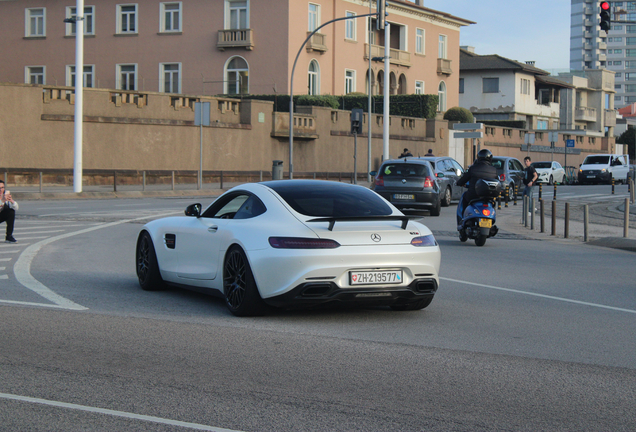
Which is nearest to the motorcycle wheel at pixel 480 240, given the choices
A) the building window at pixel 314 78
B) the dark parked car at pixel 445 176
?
the dark parked car at pixel 445 176

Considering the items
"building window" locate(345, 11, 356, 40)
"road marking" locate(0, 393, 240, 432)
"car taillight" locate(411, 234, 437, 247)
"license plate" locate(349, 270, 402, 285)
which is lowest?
"road marking" locate(0, 393, 240, 432)

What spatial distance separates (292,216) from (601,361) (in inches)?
119

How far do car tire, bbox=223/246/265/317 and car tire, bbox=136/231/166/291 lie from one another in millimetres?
1747

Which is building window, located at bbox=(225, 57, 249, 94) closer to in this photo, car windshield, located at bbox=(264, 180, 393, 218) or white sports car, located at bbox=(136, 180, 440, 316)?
white sports car, located at bbox=(136, 180, 440, 316)

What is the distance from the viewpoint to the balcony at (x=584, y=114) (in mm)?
97875

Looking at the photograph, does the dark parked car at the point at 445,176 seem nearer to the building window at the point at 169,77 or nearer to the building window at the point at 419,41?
the building window at the point at 169,77

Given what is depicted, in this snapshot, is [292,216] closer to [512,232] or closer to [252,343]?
Answer: [252,343]

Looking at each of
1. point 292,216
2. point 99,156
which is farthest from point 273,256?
point 99,156

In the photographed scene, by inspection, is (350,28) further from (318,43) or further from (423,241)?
(423,241)

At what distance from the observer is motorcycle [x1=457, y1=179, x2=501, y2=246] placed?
16.2m

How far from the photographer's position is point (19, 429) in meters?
4.70

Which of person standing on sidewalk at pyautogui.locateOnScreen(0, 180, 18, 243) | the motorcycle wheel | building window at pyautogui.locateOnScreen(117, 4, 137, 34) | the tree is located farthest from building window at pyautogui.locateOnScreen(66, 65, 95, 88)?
the tree

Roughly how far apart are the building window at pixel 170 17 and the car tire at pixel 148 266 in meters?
49.2

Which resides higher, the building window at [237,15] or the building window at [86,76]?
the building window at [237,15]
